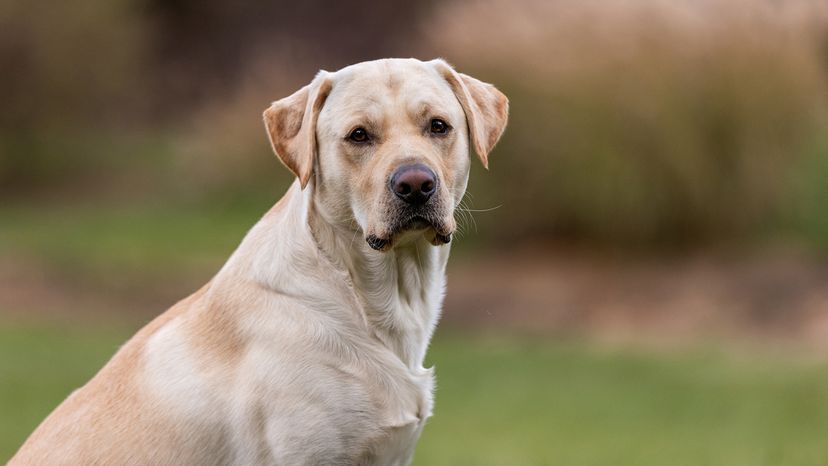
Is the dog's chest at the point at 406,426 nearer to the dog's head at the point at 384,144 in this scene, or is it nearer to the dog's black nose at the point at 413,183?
the dog's head at the point at 384,144

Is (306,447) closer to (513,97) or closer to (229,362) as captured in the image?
(229,362)

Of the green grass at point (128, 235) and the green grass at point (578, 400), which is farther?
the green grass at point (128, 235)

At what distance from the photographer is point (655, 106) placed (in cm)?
1255

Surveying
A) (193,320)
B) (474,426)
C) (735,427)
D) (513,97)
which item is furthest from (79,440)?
(513,97)

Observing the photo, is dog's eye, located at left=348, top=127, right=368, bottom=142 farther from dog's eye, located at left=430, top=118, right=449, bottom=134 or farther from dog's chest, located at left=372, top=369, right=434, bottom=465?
dog's chest, located at left=372, top=369, right=434, bottom=465

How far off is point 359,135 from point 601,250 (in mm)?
9019

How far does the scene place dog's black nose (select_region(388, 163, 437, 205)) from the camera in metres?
3.87

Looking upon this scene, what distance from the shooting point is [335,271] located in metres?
4.05

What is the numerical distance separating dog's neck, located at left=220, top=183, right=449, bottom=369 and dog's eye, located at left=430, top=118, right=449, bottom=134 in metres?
0.37

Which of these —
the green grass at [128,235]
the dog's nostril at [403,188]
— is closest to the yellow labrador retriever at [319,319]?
the dog's nostril at [403,188]

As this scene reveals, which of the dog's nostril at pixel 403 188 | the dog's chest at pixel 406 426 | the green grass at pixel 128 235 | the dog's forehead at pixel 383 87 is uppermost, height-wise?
the dog's forehead at pixel 383 87

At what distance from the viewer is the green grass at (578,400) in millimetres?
7832

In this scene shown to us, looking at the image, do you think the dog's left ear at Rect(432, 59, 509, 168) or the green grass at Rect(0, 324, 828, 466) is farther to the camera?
the green grass at Rect(0, 324, 828, 466)

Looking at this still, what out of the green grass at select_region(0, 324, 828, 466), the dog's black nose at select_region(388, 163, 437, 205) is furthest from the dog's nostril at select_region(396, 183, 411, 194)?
the green grass at select_region(0, 324, 828, 466)
